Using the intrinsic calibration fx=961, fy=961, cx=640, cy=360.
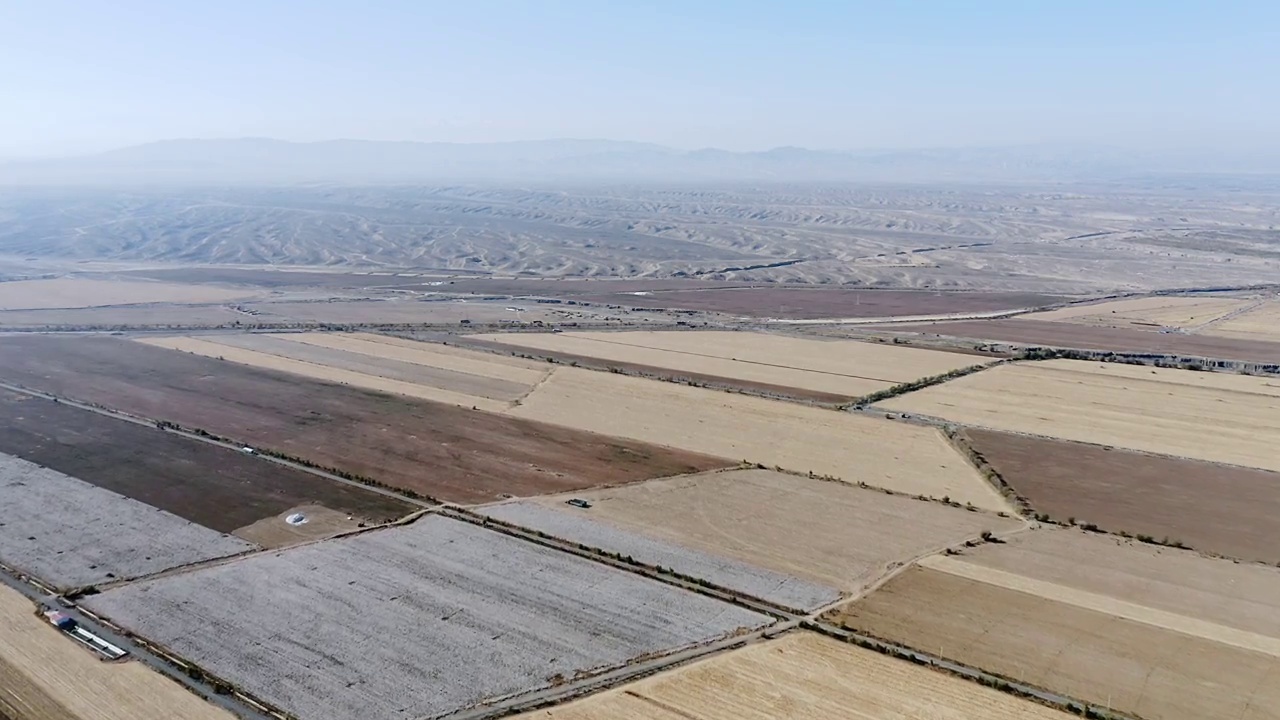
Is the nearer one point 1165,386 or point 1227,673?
point 1227,673

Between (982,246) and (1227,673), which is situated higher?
(982,246)

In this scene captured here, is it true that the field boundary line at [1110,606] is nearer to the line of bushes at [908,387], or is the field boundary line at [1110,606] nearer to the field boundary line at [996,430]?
the field boundary line at [996,430]

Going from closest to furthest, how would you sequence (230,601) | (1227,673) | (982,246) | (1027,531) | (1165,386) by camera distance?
(1227,673) → (230,601) → (1027,531) → (1165,386) → (982,246)

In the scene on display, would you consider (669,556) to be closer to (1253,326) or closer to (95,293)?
(1253,326)

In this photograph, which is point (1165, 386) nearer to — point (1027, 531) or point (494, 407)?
point (1027, 531)

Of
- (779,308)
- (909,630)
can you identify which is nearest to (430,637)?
(909,630)

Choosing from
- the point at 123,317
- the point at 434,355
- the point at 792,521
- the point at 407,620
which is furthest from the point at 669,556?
the point at 123,317
